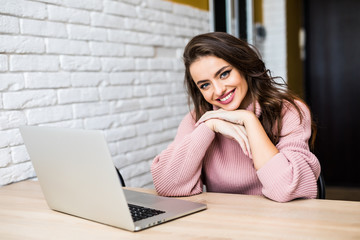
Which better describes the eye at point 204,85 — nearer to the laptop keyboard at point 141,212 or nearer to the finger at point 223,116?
the finger at point 223,116

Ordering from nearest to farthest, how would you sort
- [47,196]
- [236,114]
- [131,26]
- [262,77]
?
[47,196]
[236,114]
[262,77]
[131,26]

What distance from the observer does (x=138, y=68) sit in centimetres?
240

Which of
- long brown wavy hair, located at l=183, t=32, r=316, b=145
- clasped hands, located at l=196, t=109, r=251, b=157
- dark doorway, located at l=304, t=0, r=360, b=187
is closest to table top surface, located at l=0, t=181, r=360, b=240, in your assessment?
clasped hands, located at l=196, t=109, r=251, b=157

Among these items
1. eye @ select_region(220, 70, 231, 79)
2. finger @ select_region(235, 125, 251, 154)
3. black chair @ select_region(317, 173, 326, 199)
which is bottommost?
A: black chair @ select_region(317, 173, 326, 199)

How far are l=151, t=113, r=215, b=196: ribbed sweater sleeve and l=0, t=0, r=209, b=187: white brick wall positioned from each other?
607 mm

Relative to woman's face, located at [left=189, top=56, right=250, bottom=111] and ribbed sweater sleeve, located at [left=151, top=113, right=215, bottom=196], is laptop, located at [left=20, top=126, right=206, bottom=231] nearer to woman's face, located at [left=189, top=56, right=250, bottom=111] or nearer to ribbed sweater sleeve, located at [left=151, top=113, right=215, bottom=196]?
ribbed sweater sleeve, located at [left=151, top=113, right=215, bottom=196]

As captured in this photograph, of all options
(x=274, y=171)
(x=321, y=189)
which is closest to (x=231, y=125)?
(x=274, y=171)

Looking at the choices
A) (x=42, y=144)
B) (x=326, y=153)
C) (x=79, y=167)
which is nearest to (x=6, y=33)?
(x=42, y=144)

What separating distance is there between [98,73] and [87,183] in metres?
1.12

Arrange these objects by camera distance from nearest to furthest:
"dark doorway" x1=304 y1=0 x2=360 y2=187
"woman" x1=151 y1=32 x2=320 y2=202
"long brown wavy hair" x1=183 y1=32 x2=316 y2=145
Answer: "woman" x1=151 y1=32 x2=320 y2=202
"long brown wavy hair" x1=183 y1=32 x2=316 y2=145
"dark doorway" x1=304 y1=0 x2=360 y2=187

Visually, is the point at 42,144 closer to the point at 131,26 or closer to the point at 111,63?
the point at 111,63

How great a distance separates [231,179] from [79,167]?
0.78 m

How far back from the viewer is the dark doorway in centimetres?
427

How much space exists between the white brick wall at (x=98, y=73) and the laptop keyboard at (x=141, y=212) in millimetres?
725
